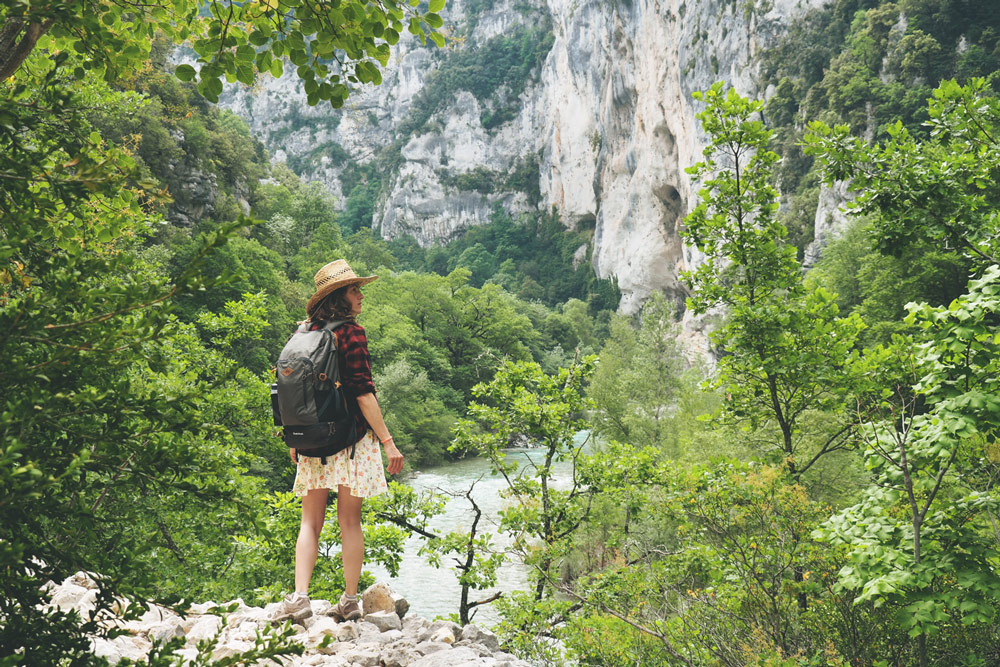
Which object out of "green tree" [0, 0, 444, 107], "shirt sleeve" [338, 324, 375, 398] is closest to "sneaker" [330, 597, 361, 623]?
"shirt sleeve" [338, 324, 375, 398]

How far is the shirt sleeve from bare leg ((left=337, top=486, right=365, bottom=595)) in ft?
1.83

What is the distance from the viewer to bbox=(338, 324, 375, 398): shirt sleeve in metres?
3.27

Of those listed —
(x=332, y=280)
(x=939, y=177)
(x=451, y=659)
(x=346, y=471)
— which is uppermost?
(x=939, y=177)

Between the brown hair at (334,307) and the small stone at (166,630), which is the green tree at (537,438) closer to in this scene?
the brown hair at (334,307)

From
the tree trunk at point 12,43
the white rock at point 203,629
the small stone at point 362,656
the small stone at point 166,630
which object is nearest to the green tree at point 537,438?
the small stone at point 362,656

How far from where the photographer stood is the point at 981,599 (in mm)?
2629

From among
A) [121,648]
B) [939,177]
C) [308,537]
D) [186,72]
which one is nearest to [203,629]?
[121,648]

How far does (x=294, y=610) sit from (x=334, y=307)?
1.59 m

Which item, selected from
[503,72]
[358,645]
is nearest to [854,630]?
[358,645]

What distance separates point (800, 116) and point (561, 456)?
34238mm

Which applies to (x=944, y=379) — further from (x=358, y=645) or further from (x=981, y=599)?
(x=358, y=645)

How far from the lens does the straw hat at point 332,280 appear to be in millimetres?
3432

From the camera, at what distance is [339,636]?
298 cm

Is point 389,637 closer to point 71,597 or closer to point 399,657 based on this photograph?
point 399,657
